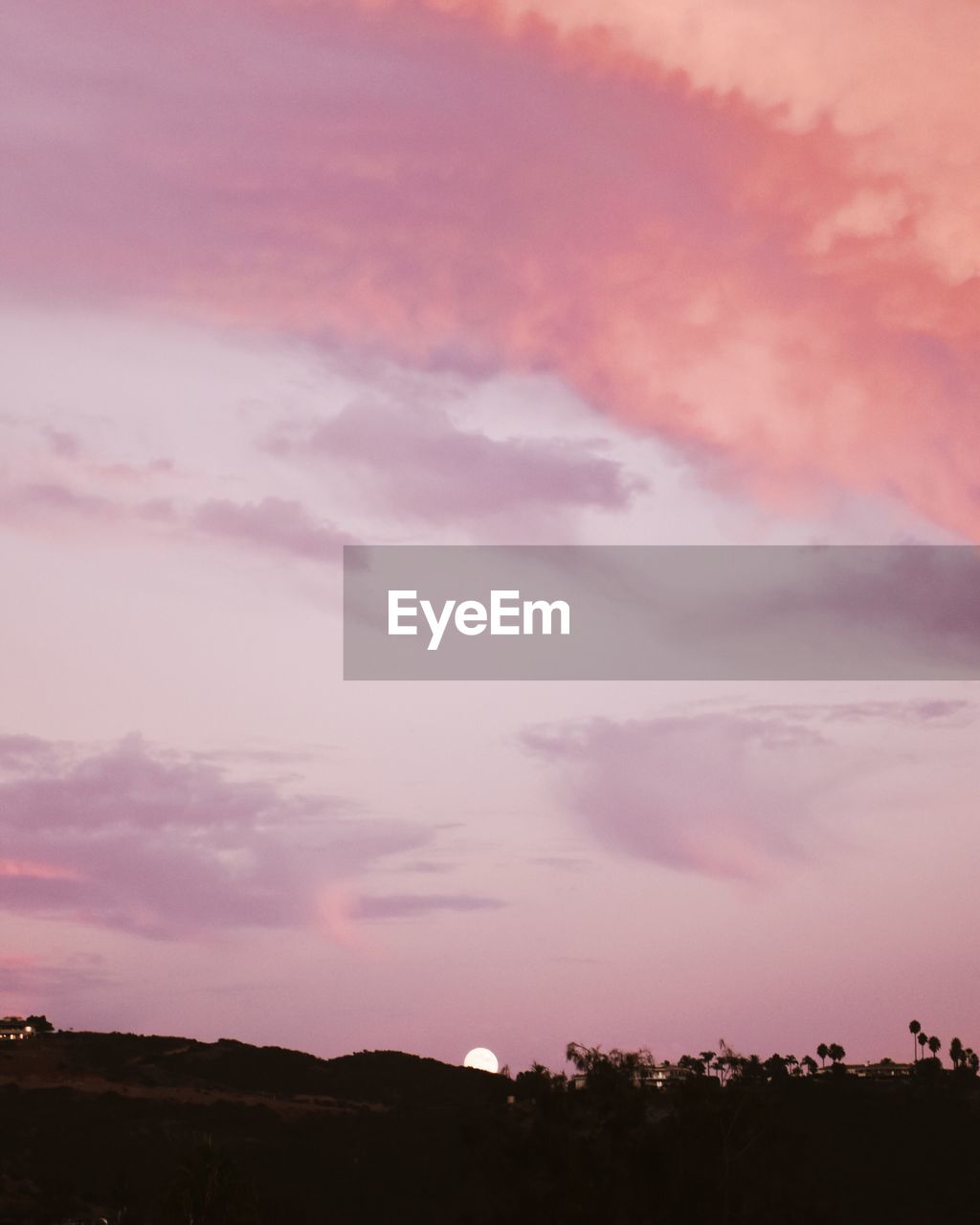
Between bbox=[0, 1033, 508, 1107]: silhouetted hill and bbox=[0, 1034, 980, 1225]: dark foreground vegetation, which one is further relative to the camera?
bbox=[0, 1033, 508, 1107]: silhouetted hill

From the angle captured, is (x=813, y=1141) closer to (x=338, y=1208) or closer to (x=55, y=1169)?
(x=338, y=1208)

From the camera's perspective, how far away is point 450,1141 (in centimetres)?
12000

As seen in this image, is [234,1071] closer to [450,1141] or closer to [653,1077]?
[450,1141]

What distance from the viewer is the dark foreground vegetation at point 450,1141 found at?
70.1 metres

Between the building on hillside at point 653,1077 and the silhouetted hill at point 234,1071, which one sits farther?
the silhouetted hill at point 234,1071

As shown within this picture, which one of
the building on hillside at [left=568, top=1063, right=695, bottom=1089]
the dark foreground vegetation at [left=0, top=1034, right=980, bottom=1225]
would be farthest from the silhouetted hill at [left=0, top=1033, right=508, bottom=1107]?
the building on hillside at [left=568, top=1063, right=695, bottom=1089]

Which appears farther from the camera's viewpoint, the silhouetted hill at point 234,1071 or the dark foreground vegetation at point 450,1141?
the silhouetted hill at point 234,1071

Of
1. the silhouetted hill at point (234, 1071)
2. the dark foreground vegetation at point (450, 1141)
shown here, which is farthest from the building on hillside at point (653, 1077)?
the silhouetted hill at point (234, 1071)

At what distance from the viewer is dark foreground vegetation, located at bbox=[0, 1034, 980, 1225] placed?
70.1 meters

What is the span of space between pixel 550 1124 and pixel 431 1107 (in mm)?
72895

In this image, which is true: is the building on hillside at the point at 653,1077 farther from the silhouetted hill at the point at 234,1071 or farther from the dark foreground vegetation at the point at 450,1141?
the silhouetted hill at the point at 234,1071

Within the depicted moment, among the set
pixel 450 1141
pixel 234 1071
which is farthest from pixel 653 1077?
pixel 234 1071

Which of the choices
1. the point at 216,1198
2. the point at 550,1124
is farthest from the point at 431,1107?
the point at 550,1124

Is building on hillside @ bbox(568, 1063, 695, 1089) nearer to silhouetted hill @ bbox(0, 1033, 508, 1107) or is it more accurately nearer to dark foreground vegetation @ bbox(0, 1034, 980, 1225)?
dark foreground vegetation @ bbox(0, 1034, 980, 1225)
